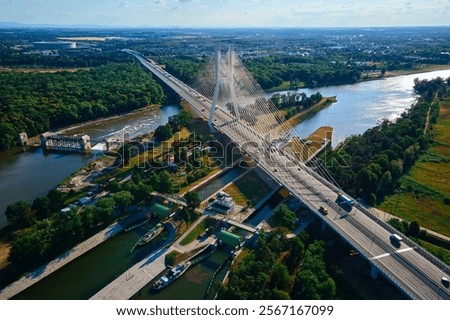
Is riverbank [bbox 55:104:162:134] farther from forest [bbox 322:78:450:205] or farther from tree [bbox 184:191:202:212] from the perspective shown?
forest [bbox 322:78:450:205]

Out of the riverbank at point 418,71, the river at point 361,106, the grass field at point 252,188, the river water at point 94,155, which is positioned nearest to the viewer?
the river water at point 94,155

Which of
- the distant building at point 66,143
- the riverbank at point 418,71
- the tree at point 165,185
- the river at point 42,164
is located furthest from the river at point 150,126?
the tree at point 165,185

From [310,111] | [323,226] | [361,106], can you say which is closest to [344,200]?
[323,226]

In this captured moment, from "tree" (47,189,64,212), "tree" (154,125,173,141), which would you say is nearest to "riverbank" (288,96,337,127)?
"tree" (154,125,173,141)

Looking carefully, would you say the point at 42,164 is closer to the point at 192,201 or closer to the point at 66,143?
the point at 66,143

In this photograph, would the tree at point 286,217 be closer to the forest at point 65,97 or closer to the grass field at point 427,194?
the grass field at point 427,194
